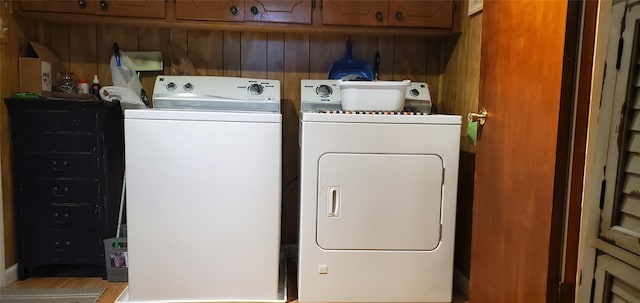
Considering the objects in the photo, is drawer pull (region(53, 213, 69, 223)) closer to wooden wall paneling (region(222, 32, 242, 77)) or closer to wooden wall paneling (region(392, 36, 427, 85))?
wooden wall paneling (region(222, 32, 242, 77))

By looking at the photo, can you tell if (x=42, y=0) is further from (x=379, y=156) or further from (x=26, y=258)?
(x=379, y=156)

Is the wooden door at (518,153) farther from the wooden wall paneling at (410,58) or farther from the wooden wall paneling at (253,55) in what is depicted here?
the wooden wall paneling at (253,55)

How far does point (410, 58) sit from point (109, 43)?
5.74 ft

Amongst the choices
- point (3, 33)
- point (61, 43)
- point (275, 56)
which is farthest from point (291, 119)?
point (3, 33)

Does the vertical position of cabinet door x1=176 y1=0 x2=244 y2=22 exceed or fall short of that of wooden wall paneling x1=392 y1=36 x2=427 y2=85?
it exceeds it

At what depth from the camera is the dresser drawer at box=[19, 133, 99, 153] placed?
2.17m

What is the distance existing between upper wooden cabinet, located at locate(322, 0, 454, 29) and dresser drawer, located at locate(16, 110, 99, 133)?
49.9 inches

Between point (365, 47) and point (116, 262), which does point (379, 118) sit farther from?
point (116, 262)

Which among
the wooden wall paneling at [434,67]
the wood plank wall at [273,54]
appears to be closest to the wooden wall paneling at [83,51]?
the wood plank wall at [273,54]

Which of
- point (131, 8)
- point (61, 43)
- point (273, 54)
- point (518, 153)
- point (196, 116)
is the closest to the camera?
point (518, 153)

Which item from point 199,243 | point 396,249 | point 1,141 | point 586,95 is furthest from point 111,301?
point 586,95

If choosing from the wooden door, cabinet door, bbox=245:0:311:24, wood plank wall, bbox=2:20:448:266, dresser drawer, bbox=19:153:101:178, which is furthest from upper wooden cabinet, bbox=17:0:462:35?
dresser drawer, bbox=19:153:101:178

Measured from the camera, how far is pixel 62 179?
2207mm

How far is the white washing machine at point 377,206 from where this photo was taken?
1956mm
